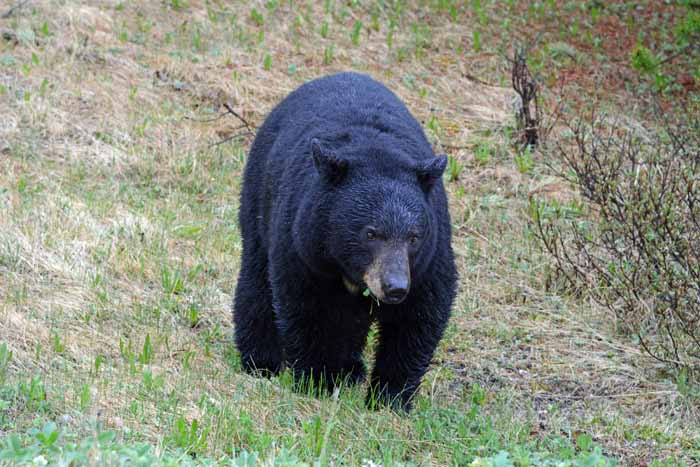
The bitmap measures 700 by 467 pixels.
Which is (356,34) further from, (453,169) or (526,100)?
(453,169)

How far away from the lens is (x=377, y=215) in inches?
197

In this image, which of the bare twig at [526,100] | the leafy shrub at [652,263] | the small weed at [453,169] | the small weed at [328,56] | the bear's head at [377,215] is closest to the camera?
the bear's head at [377,215]

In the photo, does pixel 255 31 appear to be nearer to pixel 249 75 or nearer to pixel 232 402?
pixel 249 75

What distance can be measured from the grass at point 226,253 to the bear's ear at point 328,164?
4.16 feet

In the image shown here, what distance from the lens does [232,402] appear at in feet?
17.4

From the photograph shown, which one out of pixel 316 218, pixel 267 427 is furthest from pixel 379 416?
pixel 316 218

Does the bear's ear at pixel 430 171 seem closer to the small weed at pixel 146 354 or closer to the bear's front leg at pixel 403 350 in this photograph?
the bear's front leg at pixel 403 350

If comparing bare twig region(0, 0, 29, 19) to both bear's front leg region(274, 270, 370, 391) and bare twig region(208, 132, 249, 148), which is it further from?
bear's front leg region(274, 270, 370, 391)

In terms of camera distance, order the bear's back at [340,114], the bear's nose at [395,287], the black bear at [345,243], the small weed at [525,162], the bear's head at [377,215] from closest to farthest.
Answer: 1. the bear's nose at [395,287]
2. the bear's head at [377,215]
3. the black bear at [345,243]
4. the bear's back at [340,114]
5. the small weed at [525,162]

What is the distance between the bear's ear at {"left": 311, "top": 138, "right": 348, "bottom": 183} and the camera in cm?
509

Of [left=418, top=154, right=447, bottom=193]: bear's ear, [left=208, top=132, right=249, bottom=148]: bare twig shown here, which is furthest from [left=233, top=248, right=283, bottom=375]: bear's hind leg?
[left=208, top=132, right=249, bottom=148]: bare twig

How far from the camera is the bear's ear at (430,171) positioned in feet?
16.9

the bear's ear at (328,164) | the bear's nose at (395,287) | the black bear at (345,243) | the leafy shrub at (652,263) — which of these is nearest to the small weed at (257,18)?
the leafy shrub at (652,263)

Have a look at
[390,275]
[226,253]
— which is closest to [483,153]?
[226,253]
